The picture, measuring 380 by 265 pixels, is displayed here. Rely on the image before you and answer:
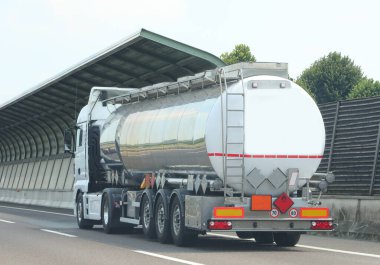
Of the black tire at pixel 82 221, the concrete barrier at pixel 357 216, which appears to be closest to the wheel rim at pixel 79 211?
the black tire at pixel 82 221

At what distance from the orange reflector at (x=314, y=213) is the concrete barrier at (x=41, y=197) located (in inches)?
1176

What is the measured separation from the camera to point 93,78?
36344 millimetres

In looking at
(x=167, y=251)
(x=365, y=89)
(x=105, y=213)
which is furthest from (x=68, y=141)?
(x=365, y=89)

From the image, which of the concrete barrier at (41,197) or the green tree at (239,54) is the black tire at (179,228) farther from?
the green tree at (239,54)

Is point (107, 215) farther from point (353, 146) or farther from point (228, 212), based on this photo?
point (228, 212)

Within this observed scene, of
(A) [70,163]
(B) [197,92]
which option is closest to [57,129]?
(A) [70,163]

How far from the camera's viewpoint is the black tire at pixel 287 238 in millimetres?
18984

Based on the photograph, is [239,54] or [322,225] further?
[239,54]

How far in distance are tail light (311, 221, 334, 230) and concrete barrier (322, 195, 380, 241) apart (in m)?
2.80

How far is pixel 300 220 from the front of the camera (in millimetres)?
17719

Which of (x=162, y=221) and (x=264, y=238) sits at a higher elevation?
(x=162, y=221)

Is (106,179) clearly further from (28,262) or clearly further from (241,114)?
(28,262)

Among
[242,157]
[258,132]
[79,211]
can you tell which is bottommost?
[79,211]

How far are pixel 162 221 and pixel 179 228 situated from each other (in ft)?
4.21
